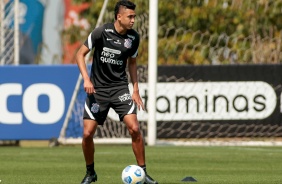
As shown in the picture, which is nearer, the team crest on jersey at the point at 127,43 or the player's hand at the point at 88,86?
the player's hand at the point at 88,86

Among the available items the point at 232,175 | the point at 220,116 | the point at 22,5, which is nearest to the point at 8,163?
the point at 232,175

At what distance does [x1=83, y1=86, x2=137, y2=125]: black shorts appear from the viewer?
1115cm

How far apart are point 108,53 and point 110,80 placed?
0.98 ft

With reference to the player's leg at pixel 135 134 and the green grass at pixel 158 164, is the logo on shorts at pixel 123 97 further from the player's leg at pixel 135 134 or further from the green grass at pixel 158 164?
the green grass at pixel 158 164

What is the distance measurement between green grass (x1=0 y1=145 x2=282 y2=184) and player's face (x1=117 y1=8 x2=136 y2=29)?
1787 millimetres

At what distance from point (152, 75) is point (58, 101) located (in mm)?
1840

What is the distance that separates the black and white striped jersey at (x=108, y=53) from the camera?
11164 mm

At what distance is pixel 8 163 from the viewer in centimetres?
1433

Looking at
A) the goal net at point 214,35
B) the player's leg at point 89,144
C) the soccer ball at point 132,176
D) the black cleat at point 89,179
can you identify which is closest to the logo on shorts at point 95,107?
the player's leg at point 89,144

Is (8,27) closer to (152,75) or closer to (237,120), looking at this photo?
(152,75)

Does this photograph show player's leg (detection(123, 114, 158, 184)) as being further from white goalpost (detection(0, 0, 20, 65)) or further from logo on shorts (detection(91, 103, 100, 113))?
white goalpost (detection(0, 0, 20, 65))

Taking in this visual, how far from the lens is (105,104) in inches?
441

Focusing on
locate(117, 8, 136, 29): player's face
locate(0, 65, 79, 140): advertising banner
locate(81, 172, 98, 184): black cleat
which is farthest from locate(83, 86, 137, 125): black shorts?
locate(0, 65, 79, 140): advertising banner

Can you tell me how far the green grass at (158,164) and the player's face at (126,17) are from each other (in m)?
1.79
